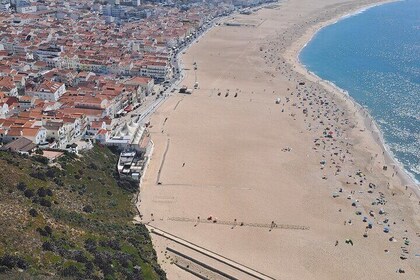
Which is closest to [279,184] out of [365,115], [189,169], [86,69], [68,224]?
[189,169]

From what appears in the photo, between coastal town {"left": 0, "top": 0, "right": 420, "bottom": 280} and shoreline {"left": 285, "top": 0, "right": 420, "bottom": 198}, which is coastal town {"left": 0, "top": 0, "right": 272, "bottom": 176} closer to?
coastal town {"left": 0, "top": 0, "right": 420, "bottom": 280}

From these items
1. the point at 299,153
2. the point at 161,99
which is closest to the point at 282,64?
the point at 161,99

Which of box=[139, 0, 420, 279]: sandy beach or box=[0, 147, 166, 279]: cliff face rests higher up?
box=[0, 147, 166, 279]: cliff face

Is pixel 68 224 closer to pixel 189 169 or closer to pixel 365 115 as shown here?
pixel 189 169

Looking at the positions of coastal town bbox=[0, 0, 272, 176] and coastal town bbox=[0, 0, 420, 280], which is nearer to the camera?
coastal town bbox=[0, 0, 420, 280]

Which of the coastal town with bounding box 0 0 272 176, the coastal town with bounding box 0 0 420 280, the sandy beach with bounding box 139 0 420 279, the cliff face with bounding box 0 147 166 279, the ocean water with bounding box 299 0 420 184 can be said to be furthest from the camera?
the ocean water with bounding box 299 0 420 184

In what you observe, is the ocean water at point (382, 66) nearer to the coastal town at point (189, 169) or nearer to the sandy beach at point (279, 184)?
the coastal town at point (189, 169)

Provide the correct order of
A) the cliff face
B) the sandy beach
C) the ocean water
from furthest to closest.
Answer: the ocean water < the sandy beach < the cliff face

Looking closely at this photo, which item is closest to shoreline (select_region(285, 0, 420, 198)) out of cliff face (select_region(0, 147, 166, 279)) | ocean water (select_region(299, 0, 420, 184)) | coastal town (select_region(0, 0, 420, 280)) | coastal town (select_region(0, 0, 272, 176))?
coastal town (select_region(0, 0, 420, 280))
